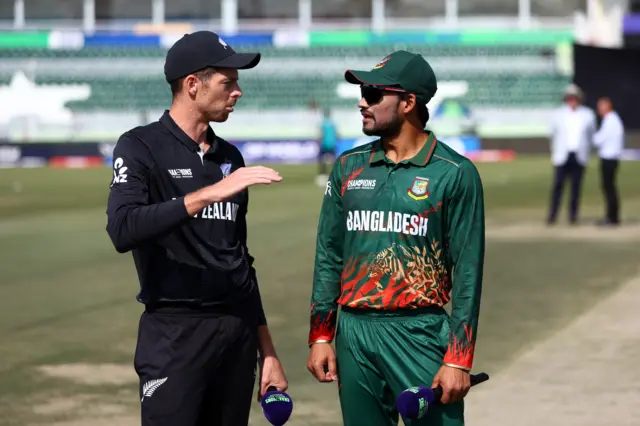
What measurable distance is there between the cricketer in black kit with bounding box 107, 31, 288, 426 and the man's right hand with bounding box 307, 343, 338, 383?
12.0 inches

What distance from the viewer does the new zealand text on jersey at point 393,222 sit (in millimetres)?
4727

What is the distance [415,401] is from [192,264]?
96cm

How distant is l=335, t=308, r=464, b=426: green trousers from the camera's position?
15.4ft

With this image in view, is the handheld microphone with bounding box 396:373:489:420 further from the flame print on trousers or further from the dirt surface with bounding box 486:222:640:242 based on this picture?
the dirt surface with bounding box 486:222:640:242

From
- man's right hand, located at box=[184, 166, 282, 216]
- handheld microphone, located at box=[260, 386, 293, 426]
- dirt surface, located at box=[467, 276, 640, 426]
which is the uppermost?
man's right hand, located at box=[184, 166, 282, 216]

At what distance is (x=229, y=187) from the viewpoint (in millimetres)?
4113

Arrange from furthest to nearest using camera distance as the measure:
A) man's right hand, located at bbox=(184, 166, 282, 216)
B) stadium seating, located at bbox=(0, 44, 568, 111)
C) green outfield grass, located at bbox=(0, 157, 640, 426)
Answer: stadium seating, located at bbox=(0, 44, 568, 111), green outfield grass, located at bbox=(0, 157, 640, 426), man's right hand, located at bbox=(184, 166, 282, 216)

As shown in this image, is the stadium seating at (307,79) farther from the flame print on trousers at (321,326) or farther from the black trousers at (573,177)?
the flame print on trousers at (321,326)

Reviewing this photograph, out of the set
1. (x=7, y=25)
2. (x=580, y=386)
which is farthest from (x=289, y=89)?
(x=580, y=386)

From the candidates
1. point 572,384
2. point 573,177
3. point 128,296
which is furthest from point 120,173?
point 573,177

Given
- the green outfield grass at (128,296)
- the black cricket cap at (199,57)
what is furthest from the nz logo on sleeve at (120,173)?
the green outfield grass at (128,296)

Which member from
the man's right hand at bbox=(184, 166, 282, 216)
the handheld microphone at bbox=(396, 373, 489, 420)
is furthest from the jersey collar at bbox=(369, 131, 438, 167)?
the handheld microphone at bbox=(396, 373, 489, 420)

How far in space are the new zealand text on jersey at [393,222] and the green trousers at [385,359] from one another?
32 cm

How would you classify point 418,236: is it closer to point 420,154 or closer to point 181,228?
point 420,154
